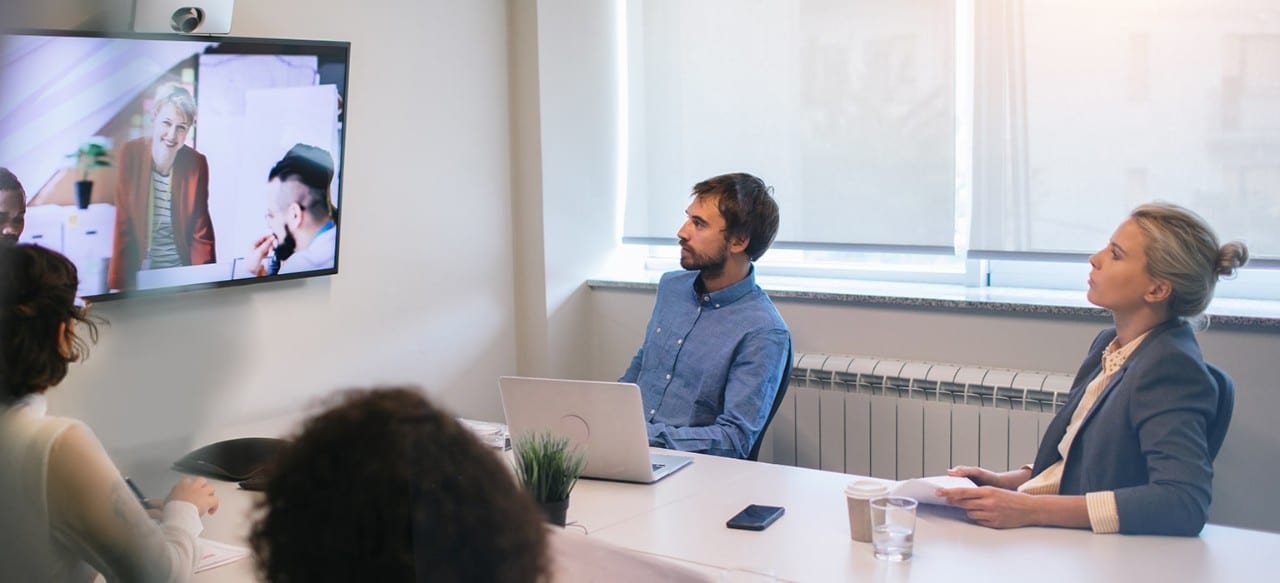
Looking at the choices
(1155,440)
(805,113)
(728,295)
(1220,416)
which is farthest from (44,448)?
(805,113)

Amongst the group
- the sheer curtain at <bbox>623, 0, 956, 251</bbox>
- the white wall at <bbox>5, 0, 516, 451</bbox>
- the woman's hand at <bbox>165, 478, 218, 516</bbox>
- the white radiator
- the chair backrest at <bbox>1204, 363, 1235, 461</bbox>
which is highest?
the sheer curtain at <bbox>623, 0, 956, 251</bbox>

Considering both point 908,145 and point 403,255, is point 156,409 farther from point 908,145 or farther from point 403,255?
point 908,145

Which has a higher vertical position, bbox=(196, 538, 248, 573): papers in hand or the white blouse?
the white blouse

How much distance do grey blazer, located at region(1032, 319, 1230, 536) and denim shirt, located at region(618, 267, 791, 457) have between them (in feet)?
2.63

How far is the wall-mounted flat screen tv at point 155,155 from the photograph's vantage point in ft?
0.96

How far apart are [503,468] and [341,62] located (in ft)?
0.81

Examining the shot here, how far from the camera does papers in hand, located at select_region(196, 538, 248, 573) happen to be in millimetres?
330

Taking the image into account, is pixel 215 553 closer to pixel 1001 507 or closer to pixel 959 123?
pixel 1001 507

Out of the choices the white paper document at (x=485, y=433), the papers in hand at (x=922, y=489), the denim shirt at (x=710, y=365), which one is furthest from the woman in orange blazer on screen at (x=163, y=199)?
the denim shirt at (x=710, y=365)

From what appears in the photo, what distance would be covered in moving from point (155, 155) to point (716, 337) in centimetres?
251

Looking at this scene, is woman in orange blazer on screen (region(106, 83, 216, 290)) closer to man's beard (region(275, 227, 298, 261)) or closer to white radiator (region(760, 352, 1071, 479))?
man's beard (region(275, 227, 298, 261))

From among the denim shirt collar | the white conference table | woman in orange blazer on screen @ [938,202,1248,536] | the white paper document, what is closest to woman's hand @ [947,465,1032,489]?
woman in orange blazer on screen @ [938,202,1248,536]

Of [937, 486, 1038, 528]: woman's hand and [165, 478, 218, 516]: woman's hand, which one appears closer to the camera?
[165, 478, 218, 516]: woman's hand

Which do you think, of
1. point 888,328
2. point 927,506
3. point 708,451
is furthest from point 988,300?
point 927,506
